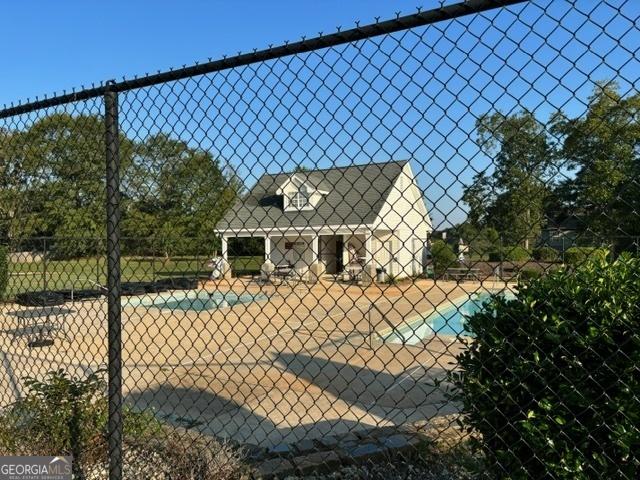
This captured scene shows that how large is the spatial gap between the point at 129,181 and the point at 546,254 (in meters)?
2.38

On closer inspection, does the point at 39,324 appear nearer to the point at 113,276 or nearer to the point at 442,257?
the point at 113,276

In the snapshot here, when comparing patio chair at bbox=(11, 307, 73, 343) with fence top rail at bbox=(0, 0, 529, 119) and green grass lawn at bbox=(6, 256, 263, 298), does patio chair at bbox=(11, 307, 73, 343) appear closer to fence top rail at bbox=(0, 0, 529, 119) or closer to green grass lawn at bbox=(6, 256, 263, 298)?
green grass lawn at bbox=(6, 256, 263, 298)

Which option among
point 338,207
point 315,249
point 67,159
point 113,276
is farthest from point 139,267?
point 113,276

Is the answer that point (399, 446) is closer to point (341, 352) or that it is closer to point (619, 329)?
point (619, 329)

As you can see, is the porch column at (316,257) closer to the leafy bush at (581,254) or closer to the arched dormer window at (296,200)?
the arched dormer window at (296,200)

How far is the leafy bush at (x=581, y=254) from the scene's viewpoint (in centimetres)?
213

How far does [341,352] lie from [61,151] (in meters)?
6.20

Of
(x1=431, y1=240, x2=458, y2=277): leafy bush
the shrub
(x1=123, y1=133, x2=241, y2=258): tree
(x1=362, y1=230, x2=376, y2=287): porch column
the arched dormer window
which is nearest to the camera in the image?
the shrub

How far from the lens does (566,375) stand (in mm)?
2027

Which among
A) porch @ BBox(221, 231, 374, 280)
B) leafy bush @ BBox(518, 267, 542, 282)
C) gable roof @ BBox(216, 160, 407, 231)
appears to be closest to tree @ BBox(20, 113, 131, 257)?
gable roof @ BBox(216, 160, 407, 231)

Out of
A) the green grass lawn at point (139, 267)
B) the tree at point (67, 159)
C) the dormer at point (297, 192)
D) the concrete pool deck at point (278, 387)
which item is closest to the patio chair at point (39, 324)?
the concrete pool deck at point (278, 387)

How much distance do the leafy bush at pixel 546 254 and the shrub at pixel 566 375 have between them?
0.09 m

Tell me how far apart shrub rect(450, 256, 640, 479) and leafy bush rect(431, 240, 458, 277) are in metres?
0.29

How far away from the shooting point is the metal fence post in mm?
2475
